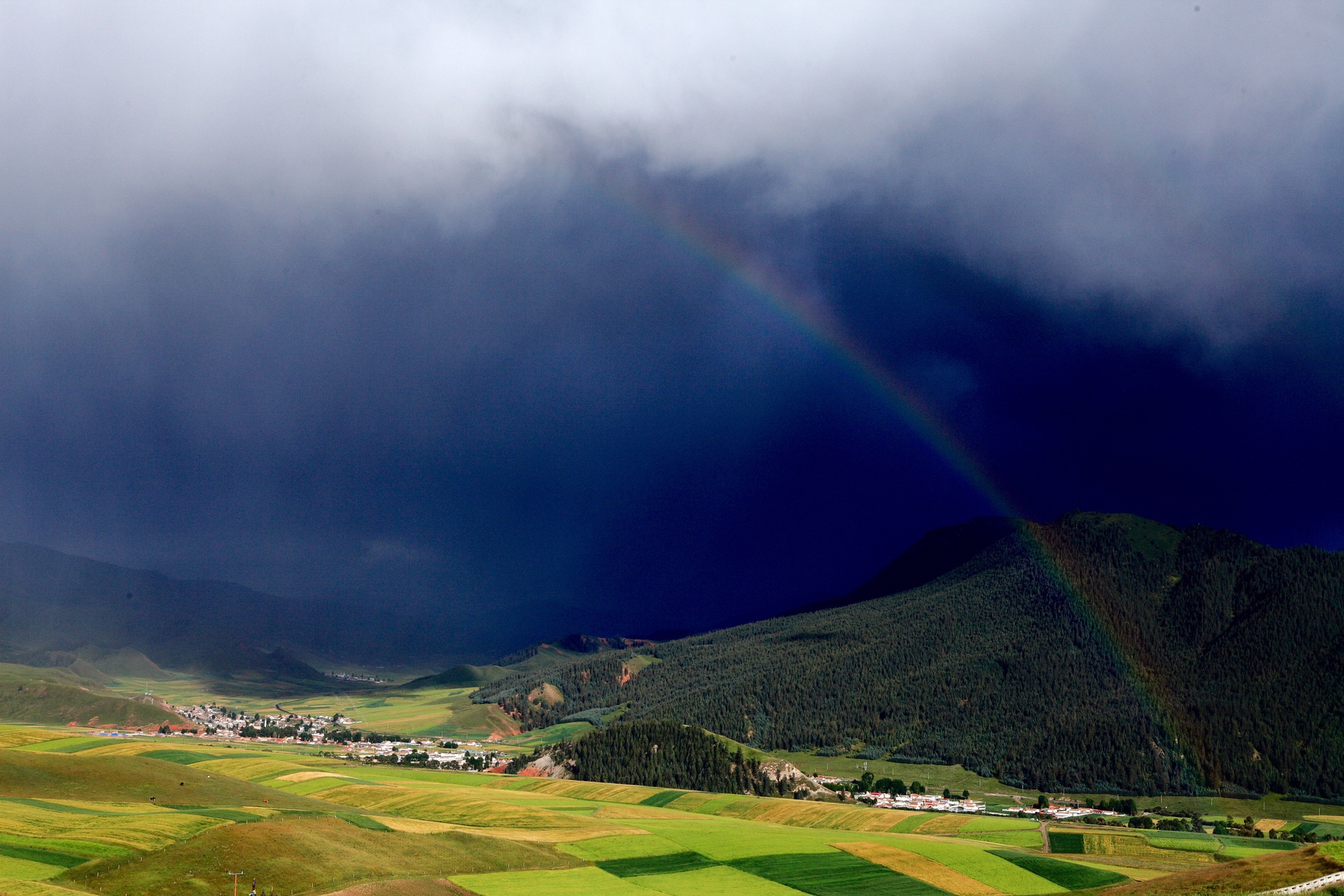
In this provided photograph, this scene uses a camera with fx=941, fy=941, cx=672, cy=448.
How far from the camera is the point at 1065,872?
12569cm

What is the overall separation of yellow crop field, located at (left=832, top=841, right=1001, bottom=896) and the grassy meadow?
36 cm

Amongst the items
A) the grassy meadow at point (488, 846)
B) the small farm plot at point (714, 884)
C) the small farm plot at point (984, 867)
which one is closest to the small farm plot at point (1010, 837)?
the grassy meadow at point (488, 846)

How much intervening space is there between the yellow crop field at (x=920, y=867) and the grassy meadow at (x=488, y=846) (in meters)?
0.36

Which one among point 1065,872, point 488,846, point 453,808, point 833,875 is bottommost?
point 833,875

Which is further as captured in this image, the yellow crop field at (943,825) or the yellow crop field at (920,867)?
the yellow crop field at (943,825)

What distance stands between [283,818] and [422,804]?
171ft

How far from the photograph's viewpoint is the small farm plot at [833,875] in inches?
4454

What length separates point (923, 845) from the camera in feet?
450

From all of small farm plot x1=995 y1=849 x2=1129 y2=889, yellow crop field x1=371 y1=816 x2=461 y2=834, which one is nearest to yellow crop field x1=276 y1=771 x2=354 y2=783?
yellow crop field x1=371 y1=816 x2=461 y2=834

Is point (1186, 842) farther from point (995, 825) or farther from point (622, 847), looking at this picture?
point (622, 847)

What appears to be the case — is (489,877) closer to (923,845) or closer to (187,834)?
(187,834)

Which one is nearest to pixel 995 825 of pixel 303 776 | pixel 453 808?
pixel 453 808

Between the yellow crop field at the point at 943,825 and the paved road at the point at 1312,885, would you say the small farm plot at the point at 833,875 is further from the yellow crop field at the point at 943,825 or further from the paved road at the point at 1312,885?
the paved road at the point at 1312,885

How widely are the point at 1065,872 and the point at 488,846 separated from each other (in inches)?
3003
